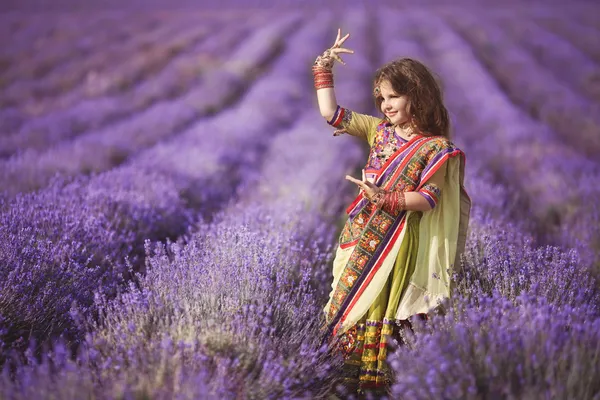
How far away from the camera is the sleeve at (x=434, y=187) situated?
6.50 ft

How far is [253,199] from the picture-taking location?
404 centimetres

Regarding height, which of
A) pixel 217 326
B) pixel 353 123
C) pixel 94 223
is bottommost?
pixel 217 326

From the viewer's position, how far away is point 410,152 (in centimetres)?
205

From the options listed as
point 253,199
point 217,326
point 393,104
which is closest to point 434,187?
point 393,104

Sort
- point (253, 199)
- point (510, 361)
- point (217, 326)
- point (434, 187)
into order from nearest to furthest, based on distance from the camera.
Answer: point (510, 361), point (217, 326), point (434, 187), point (253, 199)

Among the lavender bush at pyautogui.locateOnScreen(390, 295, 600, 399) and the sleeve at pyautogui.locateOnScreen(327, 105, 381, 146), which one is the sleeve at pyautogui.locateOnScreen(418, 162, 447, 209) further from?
the lavender bush at pyautogui.locateOnScreen(390, 295, 600, 399)

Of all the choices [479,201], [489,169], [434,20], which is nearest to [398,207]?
[479,201]

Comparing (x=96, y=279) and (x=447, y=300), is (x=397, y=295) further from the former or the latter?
(x=96, y=279)

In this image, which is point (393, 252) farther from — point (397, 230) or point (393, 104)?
point (393, 104)

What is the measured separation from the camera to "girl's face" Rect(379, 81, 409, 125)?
6.86 feet

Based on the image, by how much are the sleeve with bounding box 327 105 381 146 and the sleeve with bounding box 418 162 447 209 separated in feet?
1.06

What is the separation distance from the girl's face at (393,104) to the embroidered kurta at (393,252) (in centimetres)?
6

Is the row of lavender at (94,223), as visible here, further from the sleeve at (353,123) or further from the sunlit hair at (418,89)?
the sunlit hair at (418,89)

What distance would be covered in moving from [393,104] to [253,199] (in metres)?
2.09
